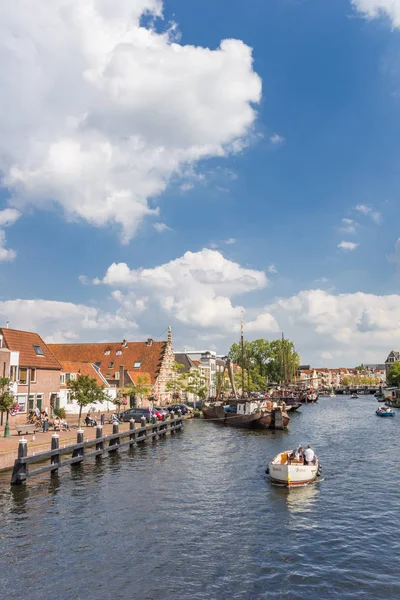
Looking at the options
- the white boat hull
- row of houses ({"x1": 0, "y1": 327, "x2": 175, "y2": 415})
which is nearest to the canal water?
the white boat hull

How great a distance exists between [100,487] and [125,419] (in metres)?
34.4

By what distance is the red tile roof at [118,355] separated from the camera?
345 ft

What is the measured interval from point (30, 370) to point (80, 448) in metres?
23.5

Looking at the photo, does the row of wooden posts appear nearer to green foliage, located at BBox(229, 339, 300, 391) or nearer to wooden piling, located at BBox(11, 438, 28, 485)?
wooden piling, located at BBox(11, 438, 28, 485)

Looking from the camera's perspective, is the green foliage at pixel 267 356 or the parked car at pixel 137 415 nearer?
the parked car at pixel 137 415

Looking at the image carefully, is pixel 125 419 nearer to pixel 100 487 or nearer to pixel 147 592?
pixel 100 487

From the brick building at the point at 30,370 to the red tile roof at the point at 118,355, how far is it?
39301 mm

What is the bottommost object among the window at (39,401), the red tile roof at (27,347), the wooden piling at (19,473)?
the wooden piling at (19,473)

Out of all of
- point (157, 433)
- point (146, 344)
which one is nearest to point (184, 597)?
point (157, 433)

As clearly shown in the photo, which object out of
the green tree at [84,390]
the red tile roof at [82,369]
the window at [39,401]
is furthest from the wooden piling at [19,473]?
the red tile roof at [82,369]

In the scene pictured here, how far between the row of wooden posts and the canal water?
0.95m

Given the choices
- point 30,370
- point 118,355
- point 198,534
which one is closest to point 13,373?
point 30,370

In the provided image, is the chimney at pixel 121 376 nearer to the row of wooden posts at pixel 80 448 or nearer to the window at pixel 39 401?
the row of wooden posts at pixel 80 448

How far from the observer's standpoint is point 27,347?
6069cm
